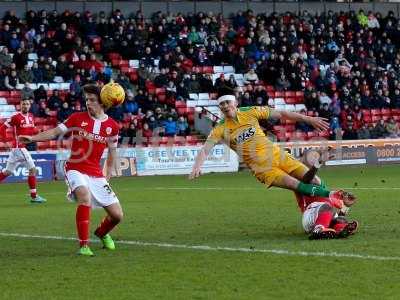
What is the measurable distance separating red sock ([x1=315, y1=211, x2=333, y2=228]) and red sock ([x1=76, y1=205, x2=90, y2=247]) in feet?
9.39

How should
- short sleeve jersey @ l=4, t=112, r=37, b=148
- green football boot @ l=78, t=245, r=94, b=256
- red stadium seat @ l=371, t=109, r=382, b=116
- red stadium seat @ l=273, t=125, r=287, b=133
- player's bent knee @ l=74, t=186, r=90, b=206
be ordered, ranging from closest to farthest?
green football boot @ l=78, t=245, r=94, b=256
player's bent knee @ l=74, t=186, r=90, b=206
short sleeve jersey @ l=4, t=112, r=37, b=148
red stadium seat @ l=273, t=125, r=287, b=133
red stadium seat @ l=371, t=109, r=382, b=116

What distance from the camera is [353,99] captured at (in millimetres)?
39750

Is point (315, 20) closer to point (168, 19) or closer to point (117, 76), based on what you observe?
point (168, 19)

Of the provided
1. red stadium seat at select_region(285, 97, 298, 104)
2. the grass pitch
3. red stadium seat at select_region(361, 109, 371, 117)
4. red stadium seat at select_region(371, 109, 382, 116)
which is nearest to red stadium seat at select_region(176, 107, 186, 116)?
red stadium seat at select_region(285, 97, 298, 104)

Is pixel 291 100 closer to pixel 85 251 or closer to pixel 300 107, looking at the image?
pixel 300 107

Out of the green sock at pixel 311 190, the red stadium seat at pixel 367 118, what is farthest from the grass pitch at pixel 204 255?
the red stadium seat at pixel 367 118

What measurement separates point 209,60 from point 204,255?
1166 inches

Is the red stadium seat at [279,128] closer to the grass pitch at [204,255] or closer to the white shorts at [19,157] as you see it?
the white shorts at [19,157]

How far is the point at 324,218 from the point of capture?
11.7 meters

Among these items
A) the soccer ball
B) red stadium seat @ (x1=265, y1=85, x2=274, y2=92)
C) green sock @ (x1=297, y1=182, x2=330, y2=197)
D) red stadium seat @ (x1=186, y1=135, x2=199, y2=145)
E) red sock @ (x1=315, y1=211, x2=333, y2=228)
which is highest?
the soccer ball

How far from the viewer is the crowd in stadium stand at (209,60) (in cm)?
3406

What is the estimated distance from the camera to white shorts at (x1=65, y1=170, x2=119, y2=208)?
11.0 metres

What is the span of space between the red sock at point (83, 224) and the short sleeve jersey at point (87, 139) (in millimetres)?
483

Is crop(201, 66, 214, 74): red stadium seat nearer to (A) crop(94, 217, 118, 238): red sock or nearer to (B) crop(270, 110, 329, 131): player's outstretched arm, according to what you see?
(B) crop(270, 110, 329, 131): player's outstretched arm
